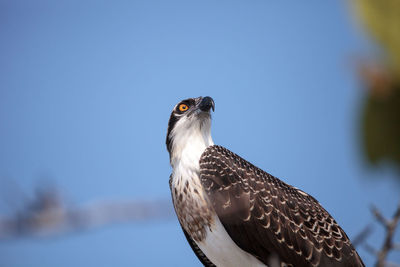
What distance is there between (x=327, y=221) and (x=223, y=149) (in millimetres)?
1552

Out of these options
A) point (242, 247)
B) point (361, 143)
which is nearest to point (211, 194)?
point (242, 247)

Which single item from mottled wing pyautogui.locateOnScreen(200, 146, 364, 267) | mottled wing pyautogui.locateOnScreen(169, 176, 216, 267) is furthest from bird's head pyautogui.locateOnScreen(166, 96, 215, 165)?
mottled wing pyautogui.locateOnScreen(169, 176, 216, 267)

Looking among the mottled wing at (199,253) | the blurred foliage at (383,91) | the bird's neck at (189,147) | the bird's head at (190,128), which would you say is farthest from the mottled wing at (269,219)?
the blurred foliage at (383,91)

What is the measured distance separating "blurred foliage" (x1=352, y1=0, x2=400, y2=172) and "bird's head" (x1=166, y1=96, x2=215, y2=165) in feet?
14.7

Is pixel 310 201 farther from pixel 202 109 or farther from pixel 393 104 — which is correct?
pixel 393 104

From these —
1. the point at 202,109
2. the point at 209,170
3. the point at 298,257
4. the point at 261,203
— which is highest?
the point at 202,109

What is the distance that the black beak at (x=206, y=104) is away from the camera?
536cm

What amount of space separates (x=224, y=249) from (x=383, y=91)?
4.01m

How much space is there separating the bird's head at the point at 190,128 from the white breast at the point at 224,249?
1083 millimetres

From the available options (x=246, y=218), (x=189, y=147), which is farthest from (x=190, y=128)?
(x=246, y=218)

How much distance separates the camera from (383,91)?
0.72m

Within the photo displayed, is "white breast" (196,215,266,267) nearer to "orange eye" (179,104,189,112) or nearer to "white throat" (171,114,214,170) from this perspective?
"white throat" (171,114,214,170)

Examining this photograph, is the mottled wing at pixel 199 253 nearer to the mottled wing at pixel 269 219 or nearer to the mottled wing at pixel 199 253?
the mottled wing at pixel 199 253

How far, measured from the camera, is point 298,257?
4.49 metres
